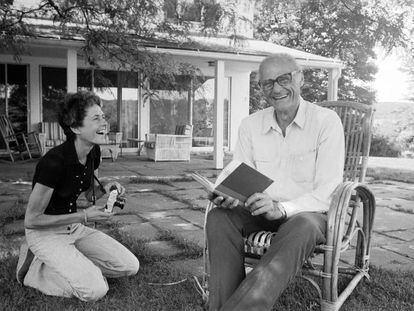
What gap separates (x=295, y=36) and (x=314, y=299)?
800 inches

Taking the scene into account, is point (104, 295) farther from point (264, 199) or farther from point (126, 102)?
point (126, 102)

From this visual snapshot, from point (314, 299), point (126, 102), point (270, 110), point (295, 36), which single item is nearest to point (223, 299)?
point (314, 299)

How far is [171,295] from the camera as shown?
96.6 inches

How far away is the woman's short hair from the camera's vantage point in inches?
100.0

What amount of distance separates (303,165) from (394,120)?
21.0 m

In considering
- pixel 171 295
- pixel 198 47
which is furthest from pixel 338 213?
pixel 198 47

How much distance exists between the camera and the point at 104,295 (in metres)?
2.44

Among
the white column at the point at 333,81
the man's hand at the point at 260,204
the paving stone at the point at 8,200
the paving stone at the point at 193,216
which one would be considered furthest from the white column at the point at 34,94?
the man's hand at the point at 260,204

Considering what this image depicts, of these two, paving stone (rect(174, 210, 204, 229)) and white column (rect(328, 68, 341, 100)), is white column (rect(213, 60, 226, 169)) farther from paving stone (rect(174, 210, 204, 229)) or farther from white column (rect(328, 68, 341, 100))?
paving stone (rect(174, 210, 204, 229))

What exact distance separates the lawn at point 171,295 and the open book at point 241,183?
Result: 2.13ft

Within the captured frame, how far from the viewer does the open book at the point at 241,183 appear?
2051mm

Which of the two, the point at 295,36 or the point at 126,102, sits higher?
the point at 295,36

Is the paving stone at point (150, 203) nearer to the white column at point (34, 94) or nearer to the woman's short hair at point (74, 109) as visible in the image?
the woman's short hair at point (74, 109)

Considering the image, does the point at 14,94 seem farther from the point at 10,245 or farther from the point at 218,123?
the point at 10,245
